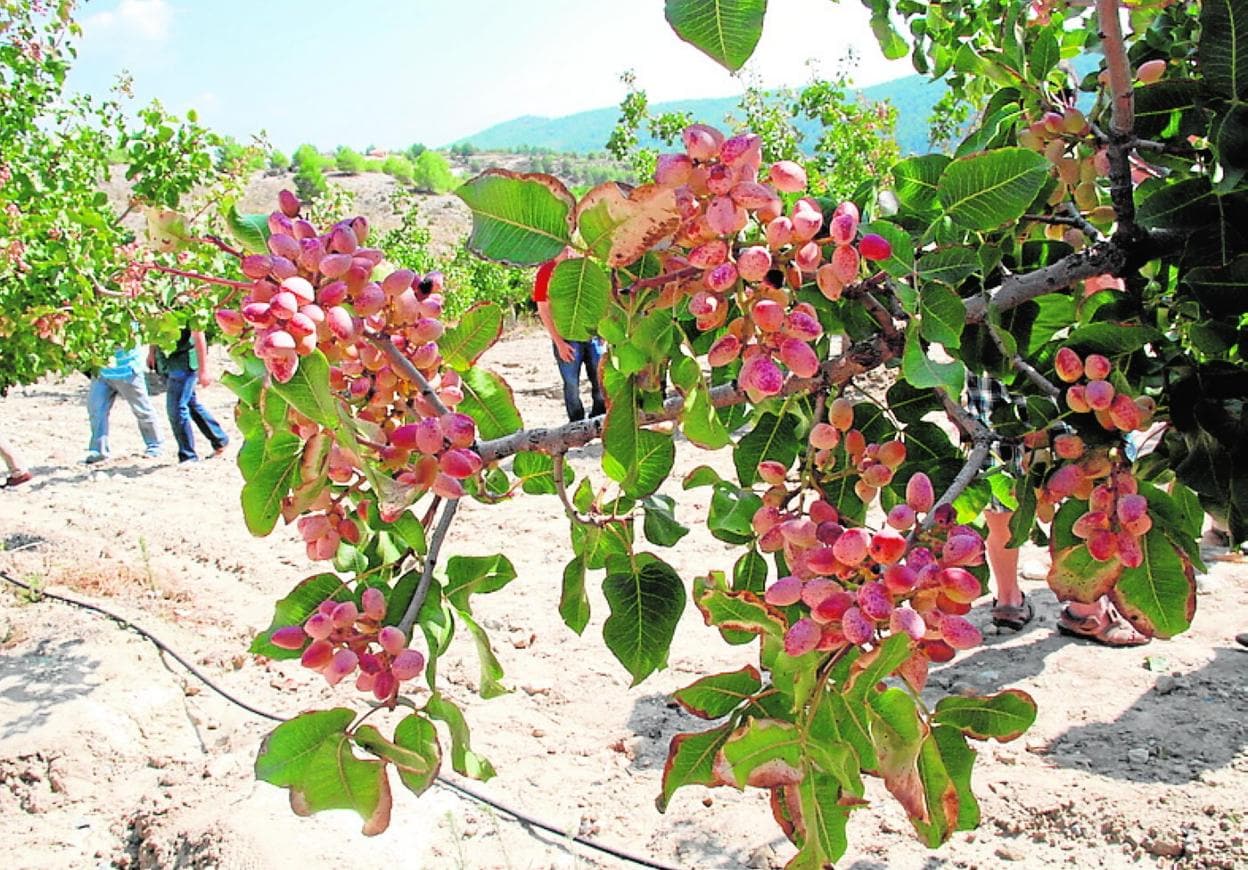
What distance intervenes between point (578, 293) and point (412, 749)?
347 millimetres

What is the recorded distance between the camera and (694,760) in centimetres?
69

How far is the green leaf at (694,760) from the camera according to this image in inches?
26.9

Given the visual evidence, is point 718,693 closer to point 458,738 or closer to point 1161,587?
point 458,738

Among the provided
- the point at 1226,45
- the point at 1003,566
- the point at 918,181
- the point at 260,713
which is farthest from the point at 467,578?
the point at 1003,566

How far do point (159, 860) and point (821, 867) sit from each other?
225cm

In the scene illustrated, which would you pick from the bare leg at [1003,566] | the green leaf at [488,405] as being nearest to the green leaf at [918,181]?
the green leaf at [488,405]

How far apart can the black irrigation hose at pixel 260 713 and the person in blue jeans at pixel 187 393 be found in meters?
2.20

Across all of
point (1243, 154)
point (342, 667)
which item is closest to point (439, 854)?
point (342, 667)

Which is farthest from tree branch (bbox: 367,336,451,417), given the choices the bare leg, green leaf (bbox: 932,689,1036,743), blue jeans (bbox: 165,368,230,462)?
blue jeans (bbox: 165,368,230,462)

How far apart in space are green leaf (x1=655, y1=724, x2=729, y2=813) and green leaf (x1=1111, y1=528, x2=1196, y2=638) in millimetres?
309

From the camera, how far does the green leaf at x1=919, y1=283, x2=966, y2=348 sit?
0.63 meters

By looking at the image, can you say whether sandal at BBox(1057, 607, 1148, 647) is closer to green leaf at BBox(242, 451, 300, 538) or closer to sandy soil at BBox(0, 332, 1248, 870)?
sandy soil at BBox(0, 332, 1248, 870)

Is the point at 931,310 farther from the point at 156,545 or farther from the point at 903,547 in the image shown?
the point at 156,545

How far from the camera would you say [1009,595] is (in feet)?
10.9
